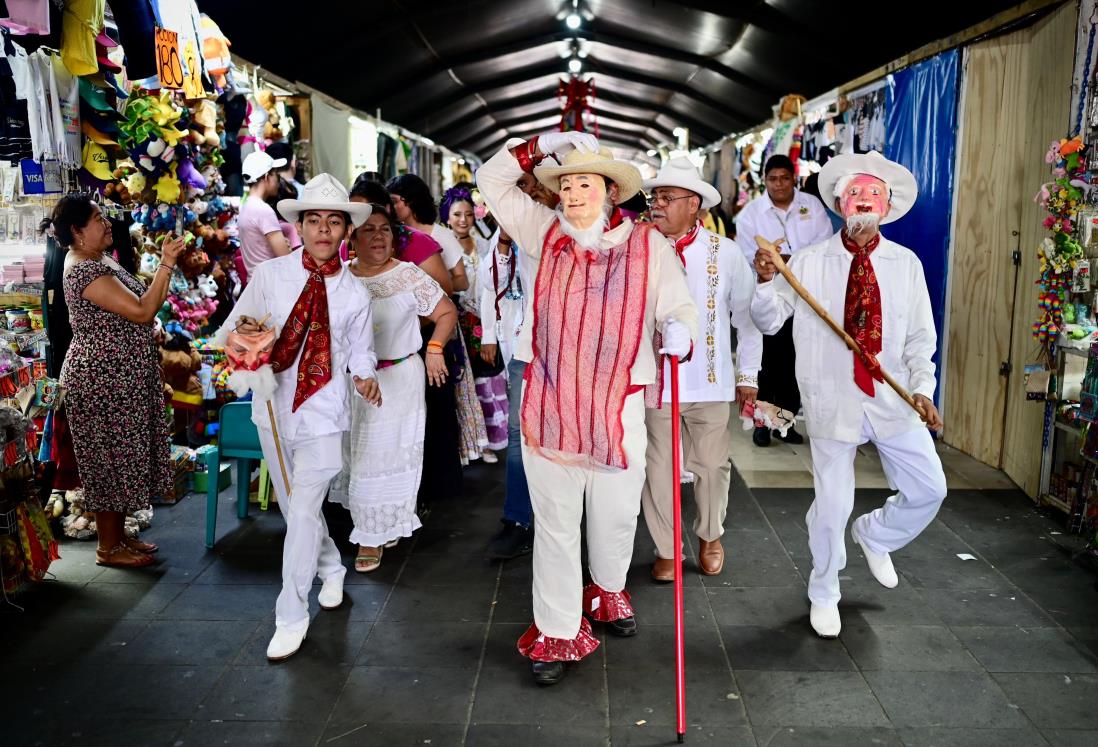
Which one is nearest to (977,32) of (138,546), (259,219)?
(259,219)

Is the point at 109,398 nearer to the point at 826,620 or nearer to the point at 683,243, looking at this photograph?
the point at 683,243

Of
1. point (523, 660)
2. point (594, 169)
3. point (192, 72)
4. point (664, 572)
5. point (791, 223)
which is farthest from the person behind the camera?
point (791, 223)

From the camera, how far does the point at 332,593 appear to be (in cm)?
380

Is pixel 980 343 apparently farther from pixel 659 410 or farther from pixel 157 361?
pixel 157 361

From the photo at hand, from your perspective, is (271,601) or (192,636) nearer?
(192,636)

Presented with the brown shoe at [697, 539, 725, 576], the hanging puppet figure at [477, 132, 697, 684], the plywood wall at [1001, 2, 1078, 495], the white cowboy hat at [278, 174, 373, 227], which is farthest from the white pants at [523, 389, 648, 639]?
the plywood wall at [1001, 2, 1078, 495]

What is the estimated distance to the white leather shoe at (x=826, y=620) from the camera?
3.47m

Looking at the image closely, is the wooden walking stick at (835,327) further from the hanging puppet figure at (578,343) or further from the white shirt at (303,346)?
the white shirt at (303,346)

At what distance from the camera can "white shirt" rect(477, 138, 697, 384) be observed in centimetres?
310

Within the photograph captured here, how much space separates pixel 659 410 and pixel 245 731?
6.60 feet

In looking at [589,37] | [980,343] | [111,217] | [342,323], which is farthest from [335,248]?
[589,37]

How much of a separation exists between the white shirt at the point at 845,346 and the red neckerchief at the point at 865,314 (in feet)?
0.07

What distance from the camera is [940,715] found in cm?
291

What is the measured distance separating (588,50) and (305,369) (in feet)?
41.4
